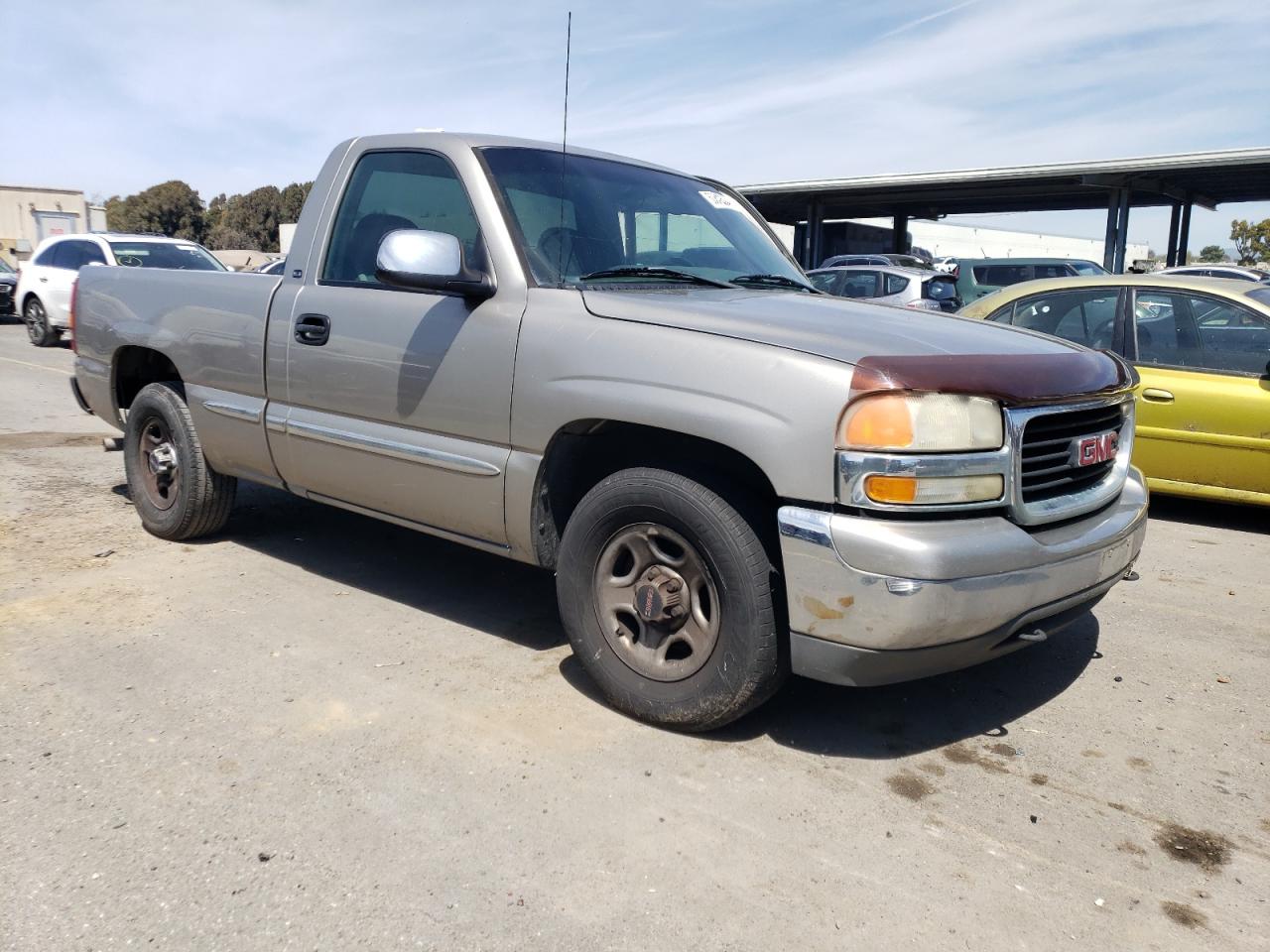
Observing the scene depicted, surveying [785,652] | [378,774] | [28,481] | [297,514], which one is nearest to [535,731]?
[378,774]

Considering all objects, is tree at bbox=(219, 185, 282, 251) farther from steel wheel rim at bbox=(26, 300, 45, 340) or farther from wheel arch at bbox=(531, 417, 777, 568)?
wheel arch at bbox=(531, 417, 777, 568)

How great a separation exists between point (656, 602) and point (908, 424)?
953 mm

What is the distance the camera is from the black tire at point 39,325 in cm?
1633

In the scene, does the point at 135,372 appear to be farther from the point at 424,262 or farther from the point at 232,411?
the point at 424,262

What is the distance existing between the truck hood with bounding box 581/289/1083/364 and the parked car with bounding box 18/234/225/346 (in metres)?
12.1

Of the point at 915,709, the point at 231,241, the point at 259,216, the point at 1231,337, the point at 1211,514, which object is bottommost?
the point at 1211,514

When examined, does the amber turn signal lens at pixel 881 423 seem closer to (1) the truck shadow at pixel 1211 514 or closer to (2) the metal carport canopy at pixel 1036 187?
(1) the truck shadow at pixel 1211 514

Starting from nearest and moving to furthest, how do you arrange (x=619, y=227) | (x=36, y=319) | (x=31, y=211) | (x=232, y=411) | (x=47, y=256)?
(x=619, y=227)
(x=232, y=411)
(x=47, y=256)
(x=36, y=319)
(x=31, y=211)

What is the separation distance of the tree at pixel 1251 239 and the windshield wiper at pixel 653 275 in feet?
178

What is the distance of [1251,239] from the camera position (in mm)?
50406

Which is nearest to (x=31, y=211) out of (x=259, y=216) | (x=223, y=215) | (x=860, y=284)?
(x=259, y=216)

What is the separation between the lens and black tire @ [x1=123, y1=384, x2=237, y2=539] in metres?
4.94

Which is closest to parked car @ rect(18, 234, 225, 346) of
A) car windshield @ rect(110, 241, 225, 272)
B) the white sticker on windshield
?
car windshield @ rect(110, 241, 225, 272)

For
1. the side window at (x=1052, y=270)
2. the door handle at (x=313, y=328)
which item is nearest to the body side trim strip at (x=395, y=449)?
Answer: the door handle at (x=313, y=328)
